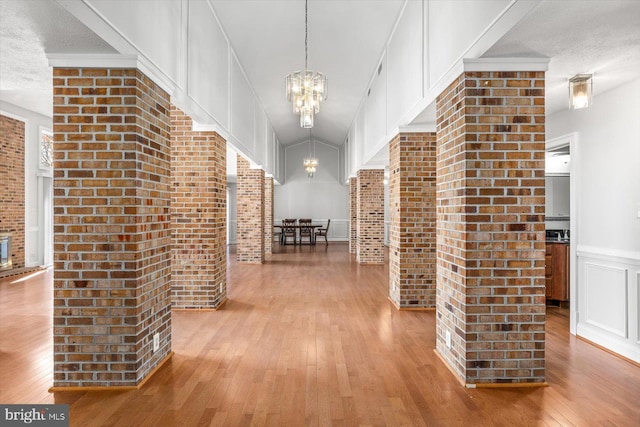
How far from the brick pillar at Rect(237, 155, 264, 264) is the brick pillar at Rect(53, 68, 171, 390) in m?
6.16

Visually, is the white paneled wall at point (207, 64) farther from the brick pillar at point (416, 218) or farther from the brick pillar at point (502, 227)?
the brick pillar at point (502, 227)

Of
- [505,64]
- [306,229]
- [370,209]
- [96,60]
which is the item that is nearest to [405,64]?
[505,64]

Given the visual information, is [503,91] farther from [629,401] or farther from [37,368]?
[37,368]

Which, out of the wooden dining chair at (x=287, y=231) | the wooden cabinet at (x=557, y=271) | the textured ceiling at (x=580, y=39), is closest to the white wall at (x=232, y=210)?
the wooden dining chair at (x=287, y=231)

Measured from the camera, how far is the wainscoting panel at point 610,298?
11.3 feet

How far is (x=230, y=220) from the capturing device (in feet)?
50.7

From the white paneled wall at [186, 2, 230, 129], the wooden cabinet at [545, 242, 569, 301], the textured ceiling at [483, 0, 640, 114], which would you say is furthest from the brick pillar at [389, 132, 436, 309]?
the white paneled wall at [186, 2, 230, 129]

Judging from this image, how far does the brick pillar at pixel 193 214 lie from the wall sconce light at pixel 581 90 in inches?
144

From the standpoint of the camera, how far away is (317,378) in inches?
116

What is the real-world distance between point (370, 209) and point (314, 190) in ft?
21.2

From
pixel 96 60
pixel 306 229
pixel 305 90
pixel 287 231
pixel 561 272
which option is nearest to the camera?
pixel 96 60

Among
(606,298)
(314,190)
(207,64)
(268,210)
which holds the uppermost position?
(207,64)

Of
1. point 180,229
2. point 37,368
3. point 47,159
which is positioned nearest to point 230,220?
point 47,159

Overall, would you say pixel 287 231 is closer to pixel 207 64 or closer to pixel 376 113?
pixel 376 113
